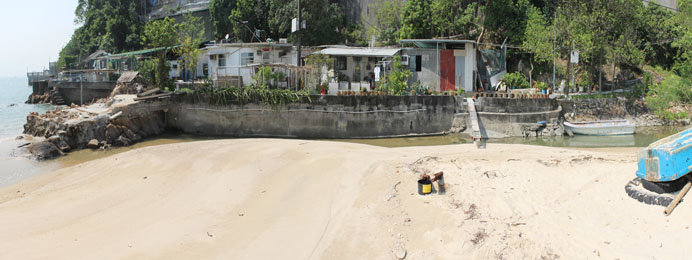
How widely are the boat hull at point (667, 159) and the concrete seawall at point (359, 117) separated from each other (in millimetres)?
18235

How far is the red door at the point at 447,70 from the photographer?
34031mm

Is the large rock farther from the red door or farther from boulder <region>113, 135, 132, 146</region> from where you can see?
the red door

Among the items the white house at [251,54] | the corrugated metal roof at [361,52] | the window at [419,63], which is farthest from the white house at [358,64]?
the white house at [251,54]

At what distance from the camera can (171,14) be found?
209ft

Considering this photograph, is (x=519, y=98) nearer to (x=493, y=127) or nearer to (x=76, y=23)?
(x=493, y=127)

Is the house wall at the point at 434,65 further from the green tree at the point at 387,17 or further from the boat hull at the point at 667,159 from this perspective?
the boat hull at the point at 667,159

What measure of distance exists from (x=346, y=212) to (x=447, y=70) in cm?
2457

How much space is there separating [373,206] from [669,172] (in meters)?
6.34

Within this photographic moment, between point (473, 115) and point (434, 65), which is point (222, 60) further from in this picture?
point (473, 115)

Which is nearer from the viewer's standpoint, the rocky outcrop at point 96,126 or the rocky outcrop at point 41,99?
the rocky outcrop at point 96,126

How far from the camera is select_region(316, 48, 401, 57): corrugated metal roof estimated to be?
33.6 metres

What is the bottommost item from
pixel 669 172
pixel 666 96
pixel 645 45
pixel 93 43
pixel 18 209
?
pixel 18 209

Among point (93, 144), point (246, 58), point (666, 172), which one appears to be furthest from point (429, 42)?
point (666, 172)

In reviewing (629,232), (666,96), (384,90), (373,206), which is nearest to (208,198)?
(373,206)
